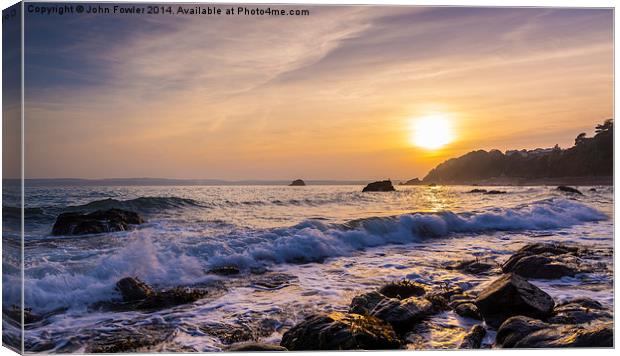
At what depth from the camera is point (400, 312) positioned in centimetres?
809

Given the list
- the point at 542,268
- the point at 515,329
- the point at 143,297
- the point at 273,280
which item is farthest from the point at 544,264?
the point at 143,297

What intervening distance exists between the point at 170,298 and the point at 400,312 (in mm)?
3607

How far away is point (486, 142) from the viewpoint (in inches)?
381

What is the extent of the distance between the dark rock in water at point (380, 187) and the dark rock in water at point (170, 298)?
11.2 feet

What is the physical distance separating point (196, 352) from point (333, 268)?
361 centimetres

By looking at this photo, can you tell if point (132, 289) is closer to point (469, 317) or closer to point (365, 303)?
point (365, 303)

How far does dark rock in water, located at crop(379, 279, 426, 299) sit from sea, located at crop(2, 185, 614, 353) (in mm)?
277

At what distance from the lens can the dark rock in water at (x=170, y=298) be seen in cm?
873

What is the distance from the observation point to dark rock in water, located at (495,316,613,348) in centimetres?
746

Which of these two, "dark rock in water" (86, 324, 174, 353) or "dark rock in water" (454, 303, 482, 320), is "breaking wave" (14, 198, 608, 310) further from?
"dark rock in water" (454, 303, 482, 320)

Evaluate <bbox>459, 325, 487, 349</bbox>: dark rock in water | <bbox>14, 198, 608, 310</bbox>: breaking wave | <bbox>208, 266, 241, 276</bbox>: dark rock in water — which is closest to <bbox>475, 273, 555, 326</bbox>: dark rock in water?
<bbox>459, 325, 487, 349</bbox>: dark rock in water

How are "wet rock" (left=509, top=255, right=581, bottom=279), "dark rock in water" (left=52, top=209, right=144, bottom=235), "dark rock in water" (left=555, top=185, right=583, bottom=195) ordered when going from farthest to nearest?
"dark rock in water" (left=555, top=185, right=583, bottom=195) < "dark rock in water" (left=52, top=209, right=144, bottom=235) < "wet rock" (left=509, top=255, right=581, bottom=279)

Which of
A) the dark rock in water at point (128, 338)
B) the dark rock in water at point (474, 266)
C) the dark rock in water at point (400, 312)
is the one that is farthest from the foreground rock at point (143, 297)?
the dark rock in water at point (474, 266)

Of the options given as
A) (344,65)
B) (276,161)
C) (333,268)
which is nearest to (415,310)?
(333,268)
